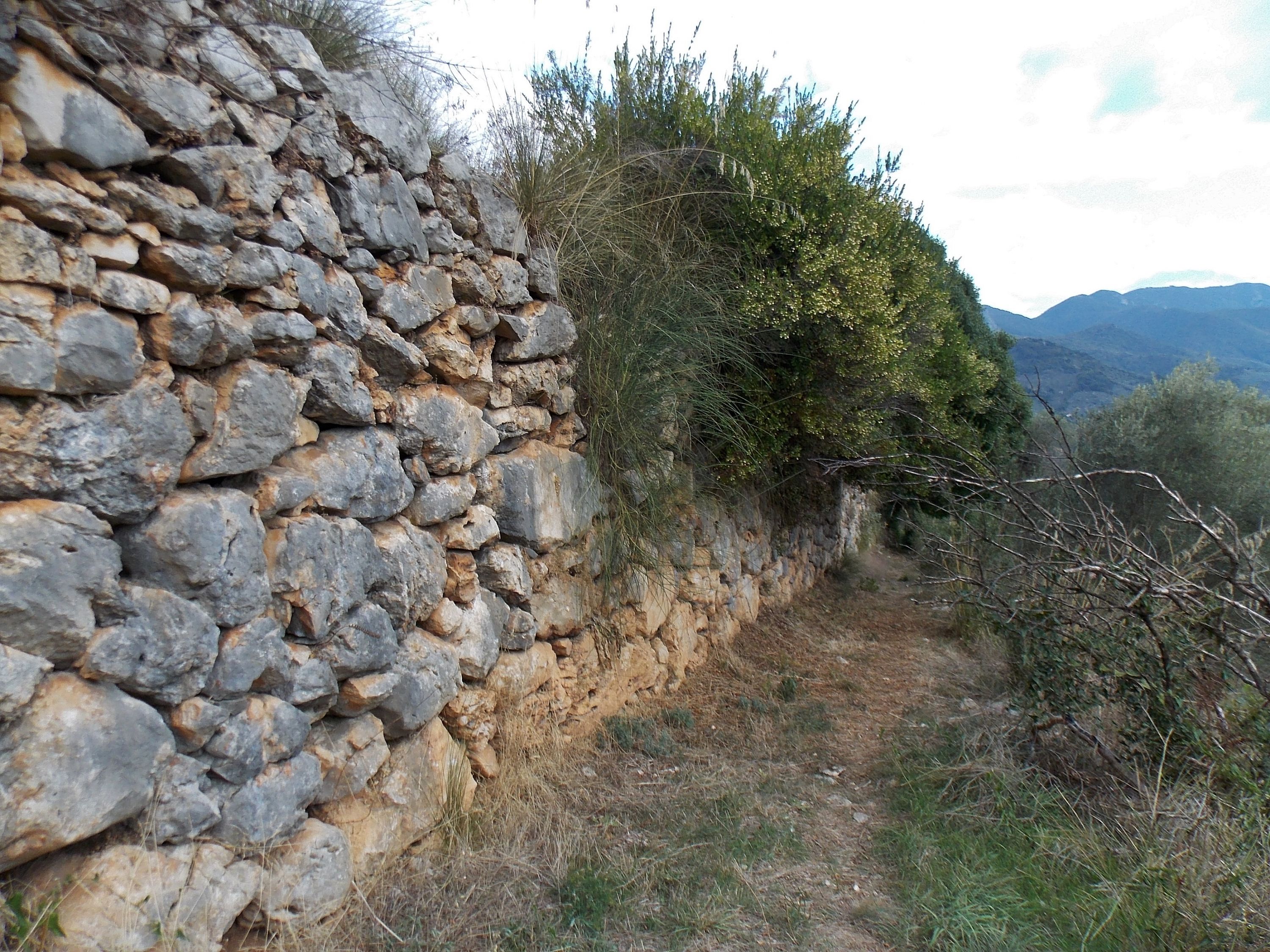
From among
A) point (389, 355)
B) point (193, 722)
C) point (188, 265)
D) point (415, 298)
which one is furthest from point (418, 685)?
point (188, 265)

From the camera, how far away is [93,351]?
2.06 m

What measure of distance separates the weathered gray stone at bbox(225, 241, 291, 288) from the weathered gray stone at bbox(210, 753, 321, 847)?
1521 millimetres

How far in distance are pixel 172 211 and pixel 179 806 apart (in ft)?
5.48

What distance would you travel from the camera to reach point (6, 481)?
75.6 inches

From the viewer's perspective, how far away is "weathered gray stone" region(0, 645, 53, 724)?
184cm

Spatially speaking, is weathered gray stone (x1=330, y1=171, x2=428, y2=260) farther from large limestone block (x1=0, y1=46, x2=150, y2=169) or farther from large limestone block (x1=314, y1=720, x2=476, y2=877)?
large limestone block (x1=314, y1=720, x2=476, y2=877)

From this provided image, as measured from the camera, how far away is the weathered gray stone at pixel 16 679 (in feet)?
6.03

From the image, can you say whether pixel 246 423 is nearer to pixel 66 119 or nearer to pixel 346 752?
pixel 66 119

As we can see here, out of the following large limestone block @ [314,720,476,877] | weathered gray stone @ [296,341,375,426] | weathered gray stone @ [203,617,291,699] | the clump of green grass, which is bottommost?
the clump of green grass

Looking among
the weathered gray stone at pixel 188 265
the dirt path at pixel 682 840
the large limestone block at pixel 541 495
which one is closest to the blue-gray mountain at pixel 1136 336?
the dirt path at pixel 682 840

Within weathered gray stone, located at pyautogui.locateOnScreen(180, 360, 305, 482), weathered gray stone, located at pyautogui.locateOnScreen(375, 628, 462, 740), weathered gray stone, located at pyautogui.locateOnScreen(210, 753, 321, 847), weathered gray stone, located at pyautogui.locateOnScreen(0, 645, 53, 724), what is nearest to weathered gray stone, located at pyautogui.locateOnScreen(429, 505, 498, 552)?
weathered gray stone, located at pyautogui.locateOnScreen(375, 628, 462, 740)

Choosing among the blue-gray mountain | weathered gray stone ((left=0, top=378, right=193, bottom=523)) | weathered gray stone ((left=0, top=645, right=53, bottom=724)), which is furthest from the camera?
the blue-gray mountain

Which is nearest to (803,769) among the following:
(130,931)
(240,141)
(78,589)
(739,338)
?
(739,338)

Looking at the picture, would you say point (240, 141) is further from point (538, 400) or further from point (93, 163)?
point (538, 400)
